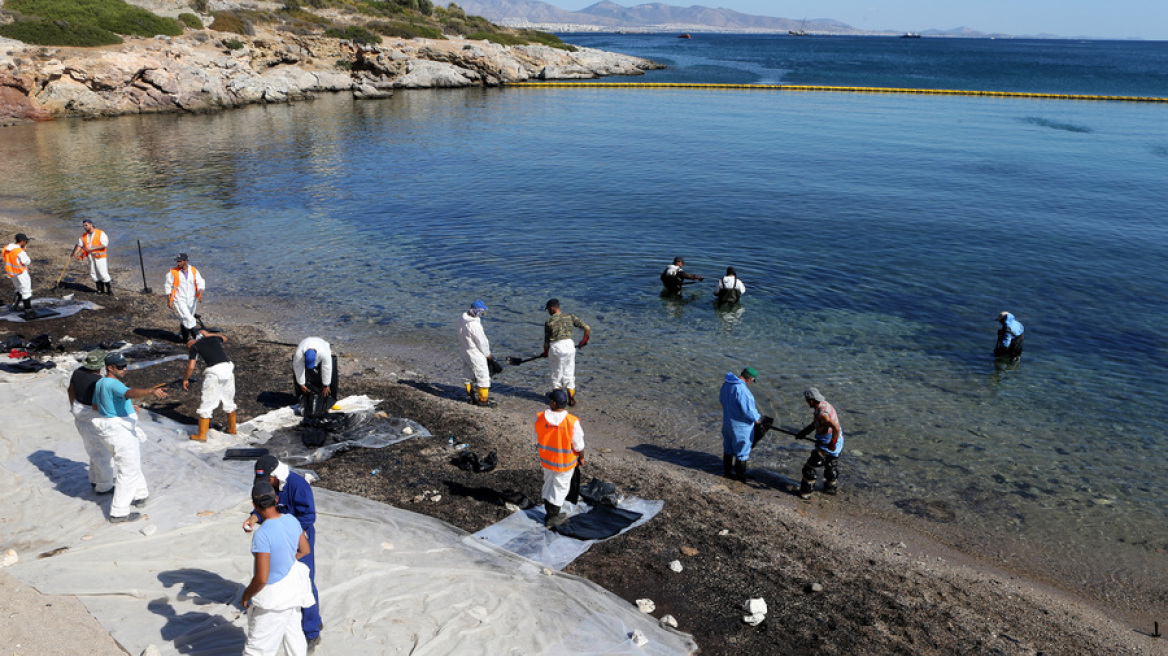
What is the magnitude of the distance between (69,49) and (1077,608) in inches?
2711

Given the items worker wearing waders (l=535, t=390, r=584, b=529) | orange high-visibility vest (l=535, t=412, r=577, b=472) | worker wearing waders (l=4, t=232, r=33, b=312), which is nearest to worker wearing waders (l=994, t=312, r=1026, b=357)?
worker wearing waders (l=535, t=390, r=584, b=529)

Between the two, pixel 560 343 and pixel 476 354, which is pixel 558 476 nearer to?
pixel 560 343

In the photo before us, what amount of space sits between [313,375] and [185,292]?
16.5 ft

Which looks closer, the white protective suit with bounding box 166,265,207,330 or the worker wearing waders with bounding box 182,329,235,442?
the worker wearing waders with bounding box 182,329,235,442

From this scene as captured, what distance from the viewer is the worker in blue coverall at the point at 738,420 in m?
11.2

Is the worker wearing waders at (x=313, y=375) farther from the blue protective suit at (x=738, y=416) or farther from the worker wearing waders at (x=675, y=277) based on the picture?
the worker wearing waders at (x=675, y=277)

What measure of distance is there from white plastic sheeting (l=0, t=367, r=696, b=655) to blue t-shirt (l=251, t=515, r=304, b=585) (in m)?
1.30

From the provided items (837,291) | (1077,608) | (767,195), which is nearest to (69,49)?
(767,195)

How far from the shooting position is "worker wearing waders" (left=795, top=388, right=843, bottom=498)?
438 inches

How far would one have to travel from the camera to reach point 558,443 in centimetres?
916

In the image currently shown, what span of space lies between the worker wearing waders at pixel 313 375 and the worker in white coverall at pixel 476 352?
2.41 metres

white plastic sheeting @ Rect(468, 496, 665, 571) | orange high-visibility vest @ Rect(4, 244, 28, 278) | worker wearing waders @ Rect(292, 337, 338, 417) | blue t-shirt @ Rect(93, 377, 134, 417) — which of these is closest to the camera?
blue t-shirt @ Rect(93, 377, 134, 417)

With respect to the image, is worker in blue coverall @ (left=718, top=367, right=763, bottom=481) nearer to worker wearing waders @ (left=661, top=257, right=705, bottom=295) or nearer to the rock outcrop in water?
worker wearing waders @ (left=661, top=257, right=705, bottom=295)

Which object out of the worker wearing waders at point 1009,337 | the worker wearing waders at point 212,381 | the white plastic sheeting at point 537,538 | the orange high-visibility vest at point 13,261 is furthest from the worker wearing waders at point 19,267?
the worker wearing waders at point 1009,337
